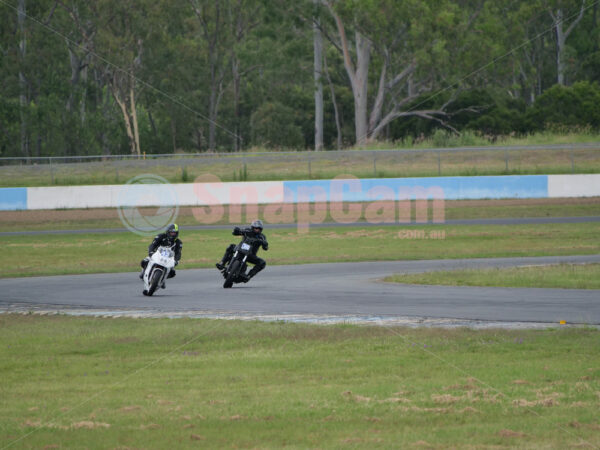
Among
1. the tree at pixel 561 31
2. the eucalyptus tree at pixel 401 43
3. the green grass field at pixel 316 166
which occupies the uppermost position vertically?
the tree at pixel 561 31

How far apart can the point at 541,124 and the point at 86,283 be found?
4464cm

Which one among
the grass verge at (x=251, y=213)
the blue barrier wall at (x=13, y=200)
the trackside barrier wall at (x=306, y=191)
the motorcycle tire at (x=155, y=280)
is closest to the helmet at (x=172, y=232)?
the motorcycle tire at (x=155, y=280)

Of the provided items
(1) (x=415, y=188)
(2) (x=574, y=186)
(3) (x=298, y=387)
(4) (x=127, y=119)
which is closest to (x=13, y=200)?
(1) (x=415, y=188)

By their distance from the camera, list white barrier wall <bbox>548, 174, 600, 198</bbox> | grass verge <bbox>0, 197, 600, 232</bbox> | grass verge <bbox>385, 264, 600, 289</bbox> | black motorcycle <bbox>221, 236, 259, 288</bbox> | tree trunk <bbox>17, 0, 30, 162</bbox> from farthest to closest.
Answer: tree trunk <bbox>17, 0, 30, 162</bbox>, white barrier wall <bbox>548, 174, 600, 198</bbox>, grass verge <bbox>0, 197, 600, 232</bbox>, black motorcycle <bbox>221, 236, 259, 288</bbox>, grass verge <bbox>385, 264, 600, 289</bbox>

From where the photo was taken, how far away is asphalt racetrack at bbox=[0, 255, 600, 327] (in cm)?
1262

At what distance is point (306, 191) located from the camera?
35938 millimetres

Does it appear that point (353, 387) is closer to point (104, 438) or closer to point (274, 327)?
point (104, 438)

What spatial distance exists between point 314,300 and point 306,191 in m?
21.4

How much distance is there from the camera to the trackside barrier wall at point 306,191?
118ft

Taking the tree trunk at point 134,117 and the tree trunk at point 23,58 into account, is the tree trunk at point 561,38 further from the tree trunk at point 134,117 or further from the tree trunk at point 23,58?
the tree trunk at point 23,58

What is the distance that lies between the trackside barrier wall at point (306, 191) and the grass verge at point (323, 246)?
4.77 meters

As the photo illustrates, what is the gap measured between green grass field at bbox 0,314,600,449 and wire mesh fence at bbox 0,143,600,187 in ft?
96.5

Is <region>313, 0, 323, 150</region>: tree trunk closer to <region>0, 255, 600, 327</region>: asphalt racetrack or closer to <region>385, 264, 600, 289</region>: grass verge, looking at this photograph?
<region>0, 255, 600, 327</region>: asphalt racetrack

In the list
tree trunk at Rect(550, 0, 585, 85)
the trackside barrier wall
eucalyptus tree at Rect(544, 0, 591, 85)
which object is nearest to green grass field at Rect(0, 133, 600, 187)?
the trackside barrier wall
